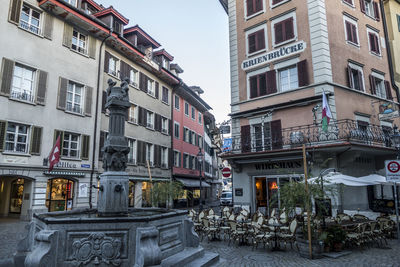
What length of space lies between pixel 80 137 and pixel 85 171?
227 centimetres

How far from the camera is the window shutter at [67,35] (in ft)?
62.5

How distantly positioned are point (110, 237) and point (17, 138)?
13277mm

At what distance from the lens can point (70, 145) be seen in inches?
739

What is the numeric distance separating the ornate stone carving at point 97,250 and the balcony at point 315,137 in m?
11.1

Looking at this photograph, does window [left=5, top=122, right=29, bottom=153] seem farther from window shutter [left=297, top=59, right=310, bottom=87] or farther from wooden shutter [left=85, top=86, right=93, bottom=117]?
window shutter [left=297, top=59, right=310, bottom=87]

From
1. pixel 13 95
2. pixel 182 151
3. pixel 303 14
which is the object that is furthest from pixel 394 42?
pixel 13 95

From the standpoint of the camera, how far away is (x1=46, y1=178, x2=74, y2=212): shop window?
58.5 feet

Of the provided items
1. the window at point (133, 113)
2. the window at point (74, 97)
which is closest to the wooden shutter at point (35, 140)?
the window at point (74, 97)

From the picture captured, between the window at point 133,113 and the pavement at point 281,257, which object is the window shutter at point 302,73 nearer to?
the pavement at point 281,257

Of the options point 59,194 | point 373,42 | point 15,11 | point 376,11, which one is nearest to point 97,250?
point 59,194

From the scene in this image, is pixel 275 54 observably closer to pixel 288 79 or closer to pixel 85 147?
pixel 288 79

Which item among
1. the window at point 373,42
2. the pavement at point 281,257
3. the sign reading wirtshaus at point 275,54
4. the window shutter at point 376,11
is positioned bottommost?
the pavement at point 281,257

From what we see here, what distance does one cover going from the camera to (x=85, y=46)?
20.5 meters

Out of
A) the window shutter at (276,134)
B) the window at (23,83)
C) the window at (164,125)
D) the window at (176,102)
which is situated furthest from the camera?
the window at (176,102)
